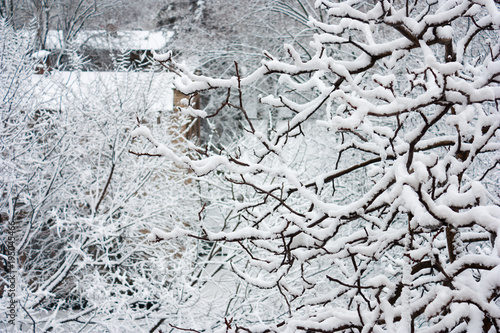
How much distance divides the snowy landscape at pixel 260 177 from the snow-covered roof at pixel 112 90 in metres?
0.06

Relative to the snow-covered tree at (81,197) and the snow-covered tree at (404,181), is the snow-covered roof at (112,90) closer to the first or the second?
the snow-covered tree at (81,197)

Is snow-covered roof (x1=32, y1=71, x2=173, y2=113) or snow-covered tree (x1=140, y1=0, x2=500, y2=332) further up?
snow-covered tree (x1=140, y1=0, x2=500, y2=332)

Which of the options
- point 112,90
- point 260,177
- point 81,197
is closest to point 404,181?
point 81,197

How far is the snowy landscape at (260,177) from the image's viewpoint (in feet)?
6.12

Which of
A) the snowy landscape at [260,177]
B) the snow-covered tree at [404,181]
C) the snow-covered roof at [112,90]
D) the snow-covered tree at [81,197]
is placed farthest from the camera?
the snow-covered roof at [112,90]

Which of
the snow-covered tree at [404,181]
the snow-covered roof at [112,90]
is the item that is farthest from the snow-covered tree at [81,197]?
the snow-covered tree at [404,181]

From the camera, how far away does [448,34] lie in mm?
2125

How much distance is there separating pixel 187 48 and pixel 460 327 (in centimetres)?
1508

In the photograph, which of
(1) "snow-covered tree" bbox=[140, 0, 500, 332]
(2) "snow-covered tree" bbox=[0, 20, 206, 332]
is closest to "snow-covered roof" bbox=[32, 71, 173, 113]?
(2) "snow-covered tree" bbox=[0, 20, 206, 332]

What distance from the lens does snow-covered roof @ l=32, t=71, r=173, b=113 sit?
32.3 feet

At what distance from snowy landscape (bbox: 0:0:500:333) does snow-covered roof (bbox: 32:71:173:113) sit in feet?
0.19

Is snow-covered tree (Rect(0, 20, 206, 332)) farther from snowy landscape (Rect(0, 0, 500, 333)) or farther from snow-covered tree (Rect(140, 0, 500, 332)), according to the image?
snow-covered tree (Rect(140, 0, 500, 332))

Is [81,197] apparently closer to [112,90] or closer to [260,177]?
[112,90]

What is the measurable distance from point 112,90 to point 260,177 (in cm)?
441
